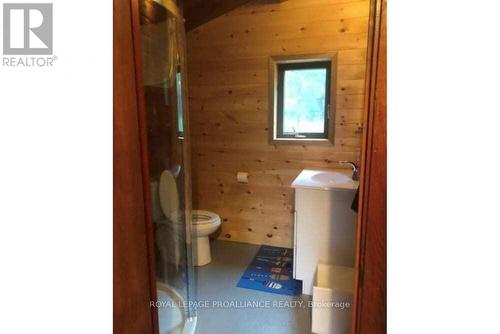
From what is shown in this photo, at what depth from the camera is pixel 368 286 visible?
3.07ft

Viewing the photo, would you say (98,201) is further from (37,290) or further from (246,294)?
(246,294)

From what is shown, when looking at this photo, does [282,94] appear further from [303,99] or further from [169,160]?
[169,160]

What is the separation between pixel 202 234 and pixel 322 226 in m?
1.04

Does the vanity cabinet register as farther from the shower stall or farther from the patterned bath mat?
the shower stall

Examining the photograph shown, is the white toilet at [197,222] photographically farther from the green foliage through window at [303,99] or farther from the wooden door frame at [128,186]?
the green foliage through window at [303,99]

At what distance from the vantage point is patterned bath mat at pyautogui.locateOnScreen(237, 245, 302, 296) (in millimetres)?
2309

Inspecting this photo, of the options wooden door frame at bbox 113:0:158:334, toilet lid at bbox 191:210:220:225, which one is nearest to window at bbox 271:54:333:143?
toilet lid at bbox 191:210:220:225

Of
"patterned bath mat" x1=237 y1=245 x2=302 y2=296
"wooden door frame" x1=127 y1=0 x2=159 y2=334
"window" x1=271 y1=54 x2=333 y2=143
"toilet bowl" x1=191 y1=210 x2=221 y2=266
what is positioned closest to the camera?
"wooden door frame" x1=127 y1=0 x2=159 y2=334

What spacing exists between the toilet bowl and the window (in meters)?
0.96

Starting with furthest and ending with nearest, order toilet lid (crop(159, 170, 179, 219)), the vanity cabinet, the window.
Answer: the window, the vanity cabinet, toilet lid (crop(159, 170, 179, 219))

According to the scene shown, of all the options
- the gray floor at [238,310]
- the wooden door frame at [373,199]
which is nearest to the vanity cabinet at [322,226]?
the gray floor at [238,310]

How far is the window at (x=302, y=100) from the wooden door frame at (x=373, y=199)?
1878 mm
